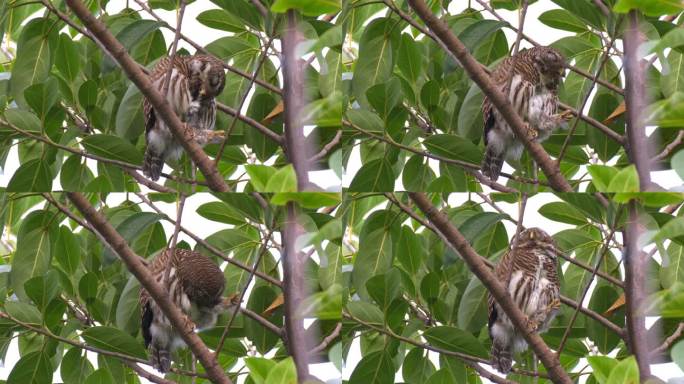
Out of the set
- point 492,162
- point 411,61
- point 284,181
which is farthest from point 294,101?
point 492,162

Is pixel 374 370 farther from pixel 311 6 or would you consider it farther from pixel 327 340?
pixel 311 6

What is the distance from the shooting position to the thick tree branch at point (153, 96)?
1756 millimetres

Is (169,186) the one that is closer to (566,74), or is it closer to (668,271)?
(566,74)

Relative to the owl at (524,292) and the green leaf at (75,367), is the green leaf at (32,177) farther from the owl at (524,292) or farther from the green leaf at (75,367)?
the owl at (524,292)

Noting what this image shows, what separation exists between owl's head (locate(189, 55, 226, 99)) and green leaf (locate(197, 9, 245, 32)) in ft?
0.37

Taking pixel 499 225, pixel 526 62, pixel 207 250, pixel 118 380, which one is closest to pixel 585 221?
pixel 499 225

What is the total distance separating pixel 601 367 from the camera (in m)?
1.76

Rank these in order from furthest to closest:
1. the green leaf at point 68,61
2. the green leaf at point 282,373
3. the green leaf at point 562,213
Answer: the green leaf at point 68,61
the green leaf at point 562,213
the green leaf at point 282,373

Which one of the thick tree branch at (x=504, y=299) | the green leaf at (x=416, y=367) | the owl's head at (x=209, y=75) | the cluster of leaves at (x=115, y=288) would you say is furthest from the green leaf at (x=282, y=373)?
the owl's head at (x=209, y=75)

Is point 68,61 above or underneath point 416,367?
above

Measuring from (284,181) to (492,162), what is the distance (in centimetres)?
35

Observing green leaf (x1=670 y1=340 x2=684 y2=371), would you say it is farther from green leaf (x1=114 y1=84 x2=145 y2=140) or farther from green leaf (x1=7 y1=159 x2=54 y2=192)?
green leaf (x1=7 y1=159 x2=54 y2=192)

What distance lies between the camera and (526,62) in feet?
5.89

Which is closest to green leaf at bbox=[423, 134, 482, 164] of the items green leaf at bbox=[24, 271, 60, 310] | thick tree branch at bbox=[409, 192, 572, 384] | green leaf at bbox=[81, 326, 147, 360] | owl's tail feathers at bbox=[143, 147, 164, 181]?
thick tree branch at bbox=[409, 192, 572, 384]
